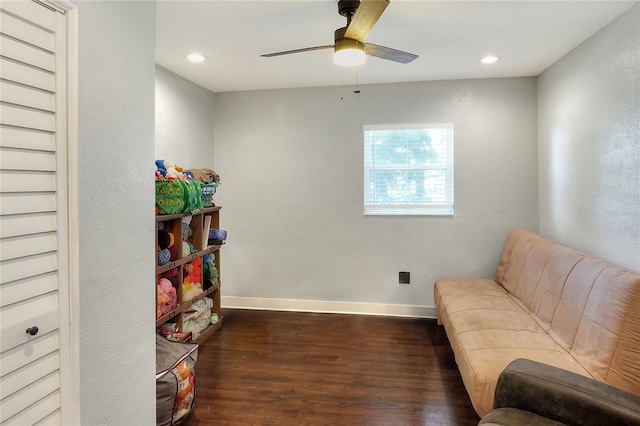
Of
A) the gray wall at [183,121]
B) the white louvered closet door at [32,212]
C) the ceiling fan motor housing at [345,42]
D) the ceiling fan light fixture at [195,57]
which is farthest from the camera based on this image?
the gray wall at [183,121]

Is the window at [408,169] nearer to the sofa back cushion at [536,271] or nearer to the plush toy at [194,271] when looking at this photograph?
the sofa back cushion at [536,271]

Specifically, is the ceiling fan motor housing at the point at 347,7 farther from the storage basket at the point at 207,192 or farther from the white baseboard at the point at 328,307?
the white baseboard at the point at 328,307

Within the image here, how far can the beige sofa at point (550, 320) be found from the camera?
5.51 ft

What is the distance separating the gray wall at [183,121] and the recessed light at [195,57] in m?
0.37

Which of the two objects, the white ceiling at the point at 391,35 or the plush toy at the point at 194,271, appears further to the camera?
the plush toy at the point at 194,271

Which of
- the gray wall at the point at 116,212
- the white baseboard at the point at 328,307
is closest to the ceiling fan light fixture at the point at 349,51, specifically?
the gray wall at the point at 116,212

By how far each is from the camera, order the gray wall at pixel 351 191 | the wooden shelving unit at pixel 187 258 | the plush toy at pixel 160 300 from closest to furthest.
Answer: the plush toy at pixel 160 300, the wooden shelving unit at pixel 187 258, the gray wall at pixel 351 191

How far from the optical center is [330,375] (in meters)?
2.57

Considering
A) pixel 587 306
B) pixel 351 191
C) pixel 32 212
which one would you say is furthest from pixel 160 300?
pixel 587 306

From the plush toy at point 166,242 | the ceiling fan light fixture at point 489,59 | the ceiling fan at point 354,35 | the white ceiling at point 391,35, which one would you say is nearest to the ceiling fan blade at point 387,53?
the ceiling fan at point 354,35

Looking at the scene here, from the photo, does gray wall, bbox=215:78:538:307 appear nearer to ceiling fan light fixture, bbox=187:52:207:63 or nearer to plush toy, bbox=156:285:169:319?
ceiling fan light fixture, bbox=187:52:207:63

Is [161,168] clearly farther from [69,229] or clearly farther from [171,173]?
[69,229]

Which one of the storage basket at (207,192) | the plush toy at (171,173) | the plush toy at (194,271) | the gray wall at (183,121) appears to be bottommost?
the plush toy at (194,271)

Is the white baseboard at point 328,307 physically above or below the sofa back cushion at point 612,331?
below
